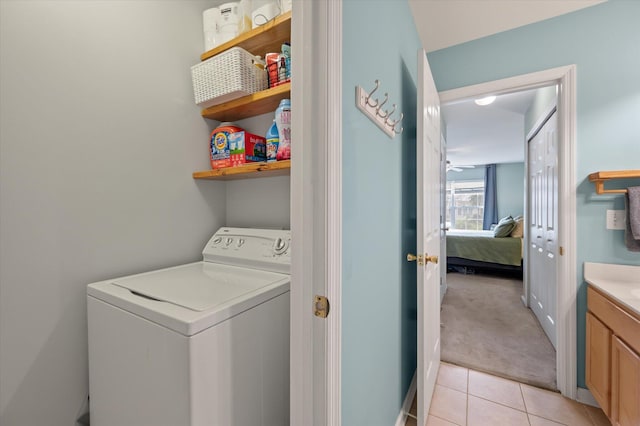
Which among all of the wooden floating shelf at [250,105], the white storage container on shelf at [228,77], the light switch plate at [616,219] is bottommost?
the light switch plate at [616,219]

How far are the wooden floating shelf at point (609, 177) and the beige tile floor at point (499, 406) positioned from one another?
51.6 inches

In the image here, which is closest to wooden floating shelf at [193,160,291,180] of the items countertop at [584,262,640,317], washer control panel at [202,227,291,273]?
washer control panel at [202,227,291,273]

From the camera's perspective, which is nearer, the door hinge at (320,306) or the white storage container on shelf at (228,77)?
the door hinge at (320,306)

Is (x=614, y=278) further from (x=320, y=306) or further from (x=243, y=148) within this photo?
(x=243, y=148)

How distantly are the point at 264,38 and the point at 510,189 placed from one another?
843cm

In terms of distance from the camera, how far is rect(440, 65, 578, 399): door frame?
5.54 feet

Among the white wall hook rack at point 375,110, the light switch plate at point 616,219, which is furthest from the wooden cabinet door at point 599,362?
the white wall hook rack at point 375,110

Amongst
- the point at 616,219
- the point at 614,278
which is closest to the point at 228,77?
the point at 616,219

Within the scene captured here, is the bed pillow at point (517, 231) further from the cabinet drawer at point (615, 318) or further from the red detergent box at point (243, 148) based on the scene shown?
the red detergent box at point (243, 148)

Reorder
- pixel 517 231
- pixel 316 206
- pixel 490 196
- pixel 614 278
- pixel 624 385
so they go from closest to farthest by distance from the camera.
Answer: pixel 316 206 → pixel 624 385 → pixel 614 278 → pixel 517 231 → pixel 490 196

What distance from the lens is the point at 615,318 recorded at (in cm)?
131

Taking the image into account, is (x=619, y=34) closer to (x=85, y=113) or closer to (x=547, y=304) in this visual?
(x=547, y=304)

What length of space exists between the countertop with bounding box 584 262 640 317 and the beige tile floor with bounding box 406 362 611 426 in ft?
2.54

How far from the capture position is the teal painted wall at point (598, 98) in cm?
159
